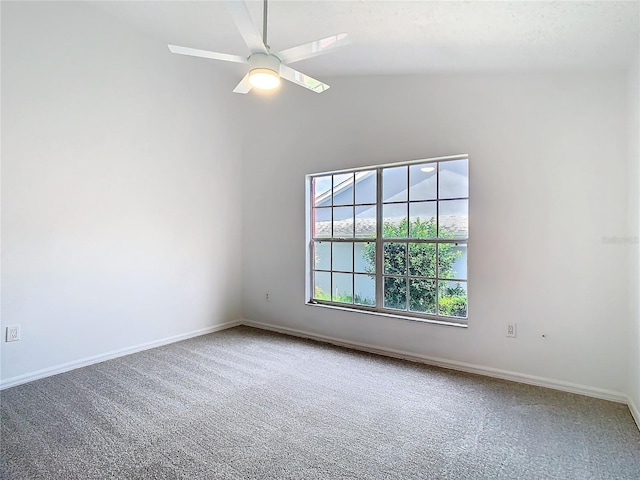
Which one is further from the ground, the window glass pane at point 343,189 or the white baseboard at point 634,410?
the window glass pane at point 343,189

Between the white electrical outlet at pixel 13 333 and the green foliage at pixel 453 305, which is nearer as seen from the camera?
the white electrical outlet at pixel 13 333

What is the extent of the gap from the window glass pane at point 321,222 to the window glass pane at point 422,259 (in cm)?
107

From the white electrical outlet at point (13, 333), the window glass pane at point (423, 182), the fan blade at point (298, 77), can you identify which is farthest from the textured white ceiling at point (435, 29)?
the white electrical outlet at point (13, 333)

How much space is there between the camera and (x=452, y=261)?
3.34 meters

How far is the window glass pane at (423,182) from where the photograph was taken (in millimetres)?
3432

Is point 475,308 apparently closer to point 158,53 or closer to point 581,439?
point 581,439

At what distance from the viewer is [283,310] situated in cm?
440

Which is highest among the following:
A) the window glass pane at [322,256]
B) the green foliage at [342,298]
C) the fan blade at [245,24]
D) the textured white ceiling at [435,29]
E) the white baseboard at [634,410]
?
the textured white ceiling at [435,29]

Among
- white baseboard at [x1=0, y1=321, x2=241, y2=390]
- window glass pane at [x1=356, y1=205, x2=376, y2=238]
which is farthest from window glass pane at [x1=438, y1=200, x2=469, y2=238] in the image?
white baseboard at [x1=0, y1=321, x2=241, y2=390]

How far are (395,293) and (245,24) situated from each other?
277cm

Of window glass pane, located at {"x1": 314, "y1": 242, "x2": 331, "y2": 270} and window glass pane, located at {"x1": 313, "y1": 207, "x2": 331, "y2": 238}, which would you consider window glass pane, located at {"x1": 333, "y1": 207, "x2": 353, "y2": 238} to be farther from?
window glass pane, located at {"x1": 314, "y1": 242, "x2": 331, "y2": 270}

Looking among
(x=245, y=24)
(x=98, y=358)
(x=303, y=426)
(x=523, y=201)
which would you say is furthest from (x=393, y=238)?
(x=98, y=358)

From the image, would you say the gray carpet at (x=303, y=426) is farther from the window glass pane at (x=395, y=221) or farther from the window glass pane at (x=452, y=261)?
the window glass pane at (x=395, y=221)

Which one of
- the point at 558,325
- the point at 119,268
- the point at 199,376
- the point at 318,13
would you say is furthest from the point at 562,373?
the point at 119,268
